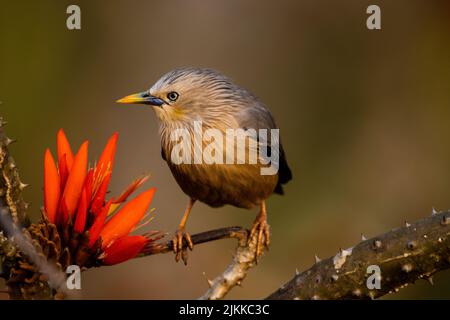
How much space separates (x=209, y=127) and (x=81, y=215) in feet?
5.02

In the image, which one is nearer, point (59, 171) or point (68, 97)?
point (59, 171)

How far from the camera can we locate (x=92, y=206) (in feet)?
5.69

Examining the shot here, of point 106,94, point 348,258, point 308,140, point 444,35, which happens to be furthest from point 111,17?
point 348,258

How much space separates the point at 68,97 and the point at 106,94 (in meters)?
0.33

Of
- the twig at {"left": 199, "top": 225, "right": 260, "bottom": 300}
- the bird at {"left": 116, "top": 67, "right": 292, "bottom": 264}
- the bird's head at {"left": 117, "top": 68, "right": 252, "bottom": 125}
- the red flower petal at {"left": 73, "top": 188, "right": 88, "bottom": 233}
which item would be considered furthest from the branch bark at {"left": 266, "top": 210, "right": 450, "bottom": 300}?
the bird's head at {"left": 117, "top": 68, "right": 252, "bottom": 125}

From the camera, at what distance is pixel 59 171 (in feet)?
5.72

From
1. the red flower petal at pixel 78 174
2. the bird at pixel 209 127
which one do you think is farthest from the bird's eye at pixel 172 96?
the red flower petal at pixel 78 174

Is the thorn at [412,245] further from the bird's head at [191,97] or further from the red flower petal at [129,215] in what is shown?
the bird's head at [191,97]

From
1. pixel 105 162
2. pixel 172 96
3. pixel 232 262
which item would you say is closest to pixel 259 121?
pixel 172 96

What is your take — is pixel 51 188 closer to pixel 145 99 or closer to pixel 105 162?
pixel 105 162

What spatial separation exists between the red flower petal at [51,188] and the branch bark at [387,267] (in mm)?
704

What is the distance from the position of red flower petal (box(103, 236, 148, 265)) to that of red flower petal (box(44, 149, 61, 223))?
157 millimetres

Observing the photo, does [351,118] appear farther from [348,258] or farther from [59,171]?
[59,171]

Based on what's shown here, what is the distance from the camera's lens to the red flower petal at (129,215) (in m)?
1.71
